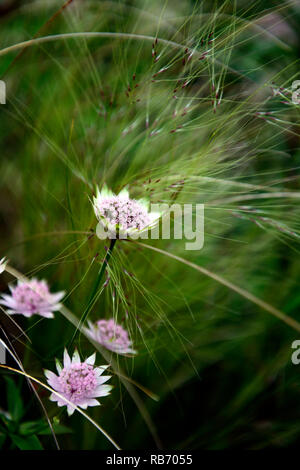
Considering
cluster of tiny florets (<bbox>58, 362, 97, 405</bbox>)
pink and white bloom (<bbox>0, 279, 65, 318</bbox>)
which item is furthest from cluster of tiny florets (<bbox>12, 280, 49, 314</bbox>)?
cluster of tiny florets (<bbox>58, 362, 97, 405</bbox>)

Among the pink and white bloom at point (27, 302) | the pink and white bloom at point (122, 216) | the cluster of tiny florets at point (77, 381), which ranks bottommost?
the cluster of tiny florets at point (77, 381)

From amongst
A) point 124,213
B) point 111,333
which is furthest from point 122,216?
point 111,333

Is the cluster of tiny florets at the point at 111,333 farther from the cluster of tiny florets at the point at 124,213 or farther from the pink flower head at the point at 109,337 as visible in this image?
the cluster of tiny florets at the point at 124,213

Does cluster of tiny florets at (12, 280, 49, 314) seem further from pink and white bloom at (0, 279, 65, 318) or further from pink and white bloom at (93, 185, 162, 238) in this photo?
pink and white bloom at (93, 185, 162, 238)

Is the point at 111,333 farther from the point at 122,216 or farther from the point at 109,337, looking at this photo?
the point at 122,216

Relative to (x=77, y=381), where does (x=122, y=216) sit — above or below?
above

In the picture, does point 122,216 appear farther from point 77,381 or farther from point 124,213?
point 77,381

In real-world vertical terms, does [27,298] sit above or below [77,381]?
above

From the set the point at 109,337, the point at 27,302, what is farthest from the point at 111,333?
the point at 27,302

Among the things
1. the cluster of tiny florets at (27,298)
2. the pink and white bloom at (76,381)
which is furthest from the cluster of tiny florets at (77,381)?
the cluster of tiny florets at (27,298)
